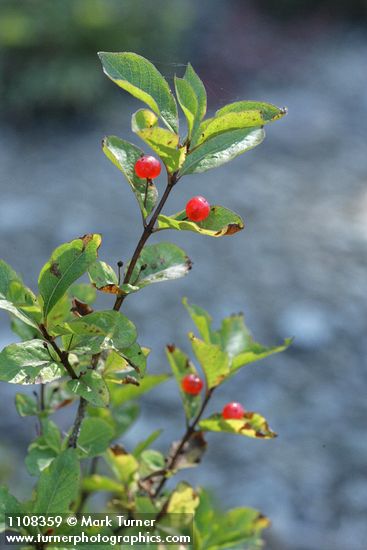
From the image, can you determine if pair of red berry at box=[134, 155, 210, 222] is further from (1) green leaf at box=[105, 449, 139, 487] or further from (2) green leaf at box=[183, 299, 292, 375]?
(1) green leaf at box=[105, 449, 139, 487]

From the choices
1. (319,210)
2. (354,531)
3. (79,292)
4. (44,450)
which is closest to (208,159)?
(79,292)

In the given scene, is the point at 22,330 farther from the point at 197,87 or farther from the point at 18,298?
the point at 197,87

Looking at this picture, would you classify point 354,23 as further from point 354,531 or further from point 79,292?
point 79,292

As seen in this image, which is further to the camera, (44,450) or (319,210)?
(319,210)

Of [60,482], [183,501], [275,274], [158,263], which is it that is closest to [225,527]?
[183,501]

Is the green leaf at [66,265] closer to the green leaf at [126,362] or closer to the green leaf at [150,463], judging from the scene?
the green leaf at [126,362]

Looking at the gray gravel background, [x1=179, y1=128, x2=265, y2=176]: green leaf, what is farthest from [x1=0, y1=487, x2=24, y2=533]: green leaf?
the gray gravel background
